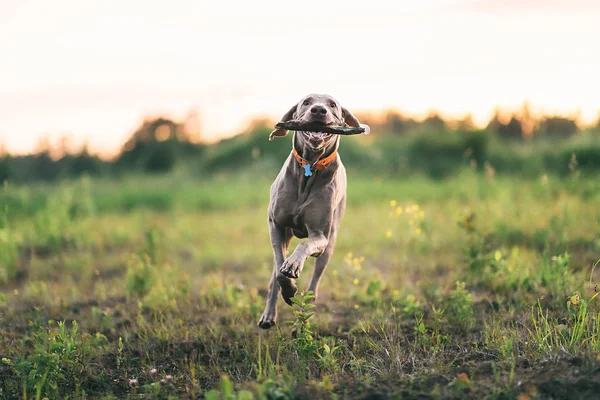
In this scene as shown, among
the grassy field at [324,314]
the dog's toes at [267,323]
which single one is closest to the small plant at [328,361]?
the grassy field at [324,314]

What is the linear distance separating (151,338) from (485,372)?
8.56 feet

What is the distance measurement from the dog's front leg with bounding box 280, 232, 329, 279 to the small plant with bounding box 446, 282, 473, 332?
126 centimetres

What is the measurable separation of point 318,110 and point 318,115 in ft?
0.13

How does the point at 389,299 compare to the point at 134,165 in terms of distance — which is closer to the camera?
the point at 389,299

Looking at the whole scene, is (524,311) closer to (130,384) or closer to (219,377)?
(219,377)

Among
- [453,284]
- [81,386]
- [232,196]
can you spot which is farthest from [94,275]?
[232,196]

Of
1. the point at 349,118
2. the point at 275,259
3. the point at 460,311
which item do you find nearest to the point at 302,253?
the point at 275,259

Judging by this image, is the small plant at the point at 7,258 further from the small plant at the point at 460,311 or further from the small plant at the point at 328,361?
the small plant at the point at 460,311

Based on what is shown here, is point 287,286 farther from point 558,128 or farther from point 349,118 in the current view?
point 558,128

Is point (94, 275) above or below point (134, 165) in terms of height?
below

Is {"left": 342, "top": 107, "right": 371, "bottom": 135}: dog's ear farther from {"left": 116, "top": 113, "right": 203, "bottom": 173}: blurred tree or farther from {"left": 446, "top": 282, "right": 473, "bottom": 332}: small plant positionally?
{"left": 116, "top": 113, "right": 203, "bottom": 173}: blurred tree

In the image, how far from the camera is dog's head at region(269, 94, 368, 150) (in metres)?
3.91

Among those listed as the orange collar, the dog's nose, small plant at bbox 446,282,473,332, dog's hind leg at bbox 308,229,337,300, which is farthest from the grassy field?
the dog's nose

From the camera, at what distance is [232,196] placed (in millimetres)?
13305
